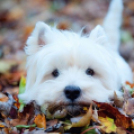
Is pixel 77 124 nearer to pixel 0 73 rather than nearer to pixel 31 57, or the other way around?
pixel 31 57

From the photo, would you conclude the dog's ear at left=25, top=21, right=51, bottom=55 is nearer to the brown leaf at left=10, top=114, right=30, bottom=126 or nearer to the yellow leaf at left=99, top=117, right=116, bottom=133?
the brown leaf at left=10, top=114, right=30, bottom=126

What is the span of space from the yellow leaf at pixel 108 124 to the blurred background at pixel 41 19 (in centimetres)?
265

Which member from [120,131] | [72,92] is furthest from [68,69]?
[120,131]

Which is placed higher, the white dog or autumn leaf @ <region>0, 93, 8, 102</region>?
the white dog

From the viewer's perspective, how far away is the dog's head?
2.62 m

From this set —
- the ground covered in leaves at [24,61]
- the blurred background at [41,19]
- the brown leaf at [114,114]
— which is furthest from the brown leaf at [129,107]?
the blurred background at [41,19]

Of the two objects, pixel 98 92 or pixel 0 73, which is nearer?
pixel 98 92

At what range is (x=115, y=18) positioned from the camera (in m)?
4.53

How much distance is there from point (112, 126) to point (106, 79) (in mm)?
735

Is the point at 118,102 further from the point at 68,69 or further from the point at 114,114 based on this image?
the point at 68,69

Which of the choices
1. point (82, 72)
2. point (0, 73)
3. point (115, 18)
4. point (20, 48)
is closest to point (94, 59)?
point (82, 72)

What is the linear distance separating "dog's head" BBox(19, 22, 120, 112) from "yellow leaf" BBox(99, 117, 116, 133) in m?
0.22

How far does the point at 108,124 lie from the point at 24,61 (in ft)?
12.1

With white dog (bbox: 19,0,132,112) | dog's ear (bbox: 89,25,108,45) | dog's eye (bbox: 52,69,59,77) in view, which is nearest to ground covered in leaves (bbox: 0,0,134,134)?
white dog (bbox: 19,0,132,112)
